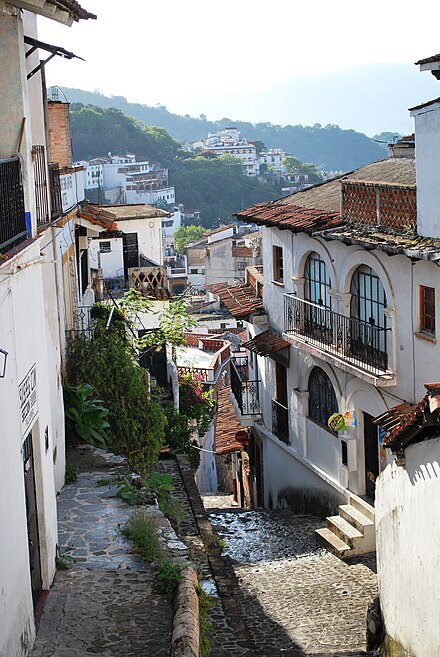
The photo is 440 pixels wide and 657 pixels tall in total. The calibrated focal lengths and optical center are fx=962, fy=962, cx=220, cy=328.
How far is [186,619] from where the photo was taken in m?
9.65

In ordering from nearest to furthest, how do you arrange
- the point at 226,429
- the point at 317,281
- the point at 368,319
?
the point at 368,319, the point at 317,281, the point at 226,429

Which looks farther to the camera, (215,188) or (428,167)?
(215,188)

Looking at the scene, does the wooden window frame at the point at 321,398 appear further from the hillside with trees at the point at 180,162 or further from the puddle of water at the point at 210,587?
the hillside with trees at the point at 180,162

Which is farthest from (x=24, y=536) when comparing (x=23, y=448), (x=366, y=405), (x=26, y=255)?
(x=366, y=405)

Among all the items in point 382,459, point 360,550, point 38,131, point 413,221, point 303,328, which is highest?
point 38,131

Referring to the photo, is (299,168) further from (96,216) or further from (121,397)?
(121,397)

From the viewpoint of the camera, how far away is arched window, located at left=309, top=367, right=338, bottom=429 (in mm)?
21453

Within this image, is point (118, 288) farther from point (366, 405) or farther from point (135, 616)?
point (135, 616)

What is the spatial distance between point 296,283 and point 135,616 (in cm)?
1298

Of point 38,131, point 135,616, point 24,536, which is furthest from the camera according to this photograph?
point 38,131

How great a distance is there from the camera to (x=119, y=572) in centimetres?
1152

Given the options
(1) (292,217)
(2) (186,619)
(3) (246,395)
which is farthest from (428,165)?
(3) (246,395)

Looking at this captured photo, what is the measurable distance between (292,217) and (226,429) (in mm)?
8934

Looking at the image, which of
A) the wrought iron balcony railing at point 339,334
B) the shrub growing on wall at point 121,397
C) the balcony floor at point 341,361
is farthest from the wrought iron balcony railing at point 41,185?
the balcony floor at point 341,361
